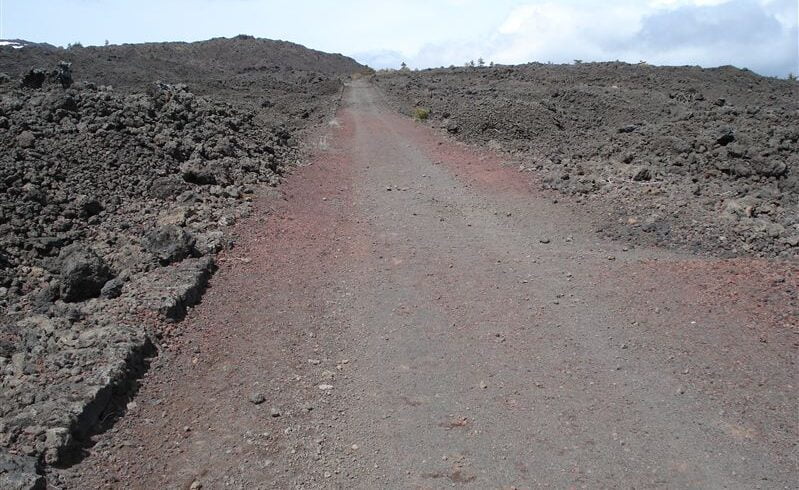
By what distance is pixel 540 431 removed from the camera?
16.5 feet

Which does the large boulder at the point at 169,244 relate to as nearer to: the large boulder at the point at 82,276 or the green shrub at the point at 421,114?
the large boulder at the point at 82,276

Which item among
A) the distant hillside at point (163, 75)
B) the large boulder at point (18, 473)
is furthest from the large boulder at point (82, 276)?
the distant hillside at point (163, 75)

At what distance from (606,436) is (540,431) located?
53cm

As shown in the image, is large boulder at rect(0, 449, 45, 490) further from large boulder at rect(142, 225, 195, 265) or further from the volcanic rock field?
large boulder at rect(142, 225, 195, 265)

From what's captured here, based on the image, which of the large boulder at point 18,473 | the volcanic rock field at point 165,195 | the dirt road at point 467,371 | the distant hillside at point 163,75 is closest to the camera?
the large boulder at point 18,473

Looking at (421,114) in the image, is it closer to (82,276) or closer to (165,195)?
(165,195)

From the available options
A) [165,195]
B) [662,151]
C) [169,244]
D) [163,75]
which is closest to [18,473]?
[169,244]

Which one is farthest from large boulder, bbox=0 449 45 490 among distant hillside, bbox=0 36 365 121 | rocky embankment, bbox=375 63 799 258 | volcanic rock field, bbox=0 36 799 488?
distant hillside, bbox=0 36 365 121

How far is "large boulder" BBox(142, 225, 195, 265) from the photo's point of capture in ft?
→ 26.5

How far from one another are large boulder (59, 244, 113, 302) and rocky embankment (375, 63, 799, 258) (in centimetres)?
758

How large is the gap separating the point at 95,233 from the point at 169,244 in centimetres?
140

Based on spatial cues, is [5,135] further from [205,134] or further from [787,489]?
[787,489]

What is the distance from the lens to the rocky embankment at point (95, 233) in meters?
5.12

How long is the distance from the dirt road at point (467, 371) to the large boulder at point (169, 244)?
622mm
